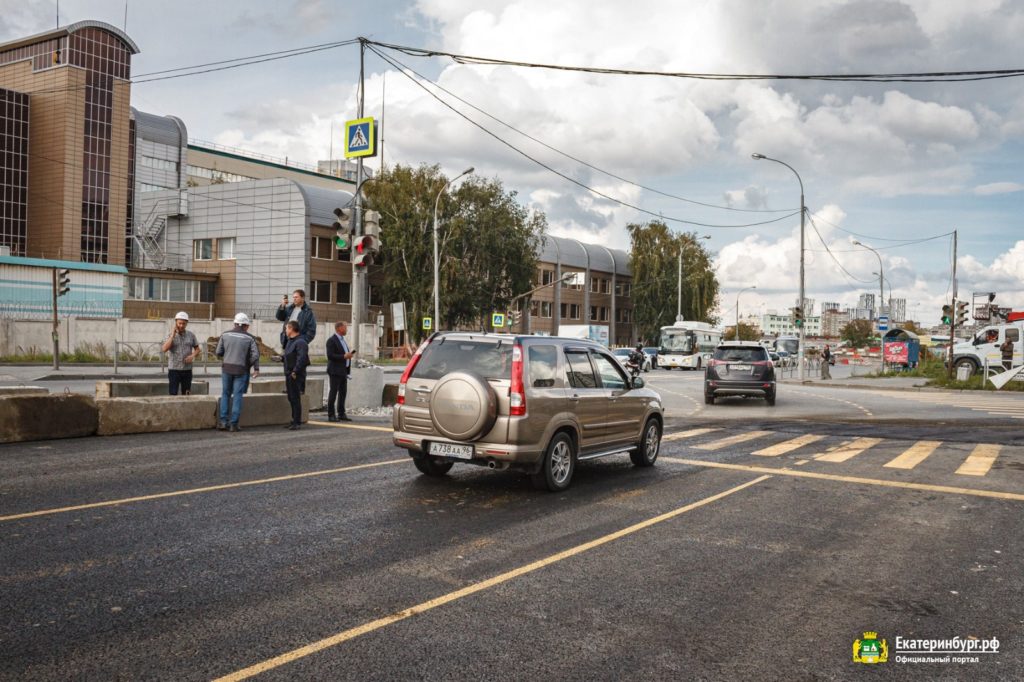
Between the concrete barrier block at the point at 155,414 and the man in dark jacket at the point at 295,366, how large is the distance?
4.05ft

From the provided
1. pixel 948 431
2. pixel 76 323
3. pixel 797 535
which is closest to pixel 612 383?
pixel 797 535

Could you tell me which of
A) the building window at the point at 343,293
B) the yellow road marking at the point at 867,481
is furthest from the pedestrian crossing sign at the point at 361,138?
the building window at the point at 343,293

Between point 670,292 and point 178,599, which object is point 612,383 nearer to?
point 178,599

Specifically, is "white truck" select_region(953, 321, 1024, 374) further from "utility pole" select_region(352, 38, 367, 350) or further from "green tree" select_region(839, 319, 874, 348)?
"green tree" select_region(839, 319, 874, 348)

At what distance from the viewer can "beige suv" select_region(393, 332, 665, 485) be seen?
812 cm

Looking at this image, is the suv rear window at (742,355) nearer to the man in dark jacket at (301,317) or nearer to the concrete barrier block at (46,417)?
the man in dark jacket at (301,317)

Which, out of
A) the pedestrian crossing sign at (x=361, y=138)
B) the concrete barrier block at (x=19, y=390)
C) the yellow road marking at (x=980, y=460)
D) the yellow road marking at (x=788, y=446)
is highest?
the pedestrian crossing sign at (x=361, y=138)

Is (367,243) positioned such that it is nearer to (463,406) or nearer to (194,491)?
(463,406)

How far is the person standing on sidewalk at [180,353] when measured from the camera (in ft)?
43.1

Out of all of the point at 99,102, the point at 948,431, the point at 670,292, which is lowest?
the point at 948,431

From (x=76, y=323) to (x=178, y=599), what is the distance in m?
35.0

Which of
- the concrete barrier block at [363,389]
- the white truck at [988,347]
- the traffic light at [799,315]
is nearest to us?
the concrete barrier block at [363,389]

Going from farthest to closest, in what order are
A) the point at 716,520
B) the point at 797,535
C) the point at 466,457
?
the point at 466,457 < the point at 716,520 < the point at 797,535

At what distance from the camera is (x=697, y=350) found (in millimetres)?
57688
